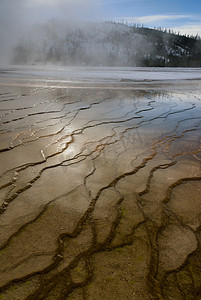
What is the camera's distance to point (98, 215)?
6.31 ft

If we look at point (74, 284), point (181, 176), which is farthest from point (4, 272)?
point (181, 176)

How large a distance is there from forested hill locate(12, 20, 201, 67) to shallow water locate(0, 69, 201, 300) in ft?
244

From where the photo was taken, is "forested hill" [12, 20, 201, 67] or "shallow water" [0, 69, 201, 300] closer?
"shallow water" [0, 69, 201, 300]

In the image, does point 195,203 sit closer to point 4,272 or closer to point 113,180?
point 113,180

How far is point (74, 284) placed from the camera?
1323 millimetres

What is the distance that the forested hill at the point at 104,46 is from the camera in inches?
3270

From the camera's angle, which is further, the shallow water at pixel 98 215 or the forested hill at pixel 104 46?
the forested hill at pixel 104 46

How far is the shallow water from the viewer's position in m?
1.35

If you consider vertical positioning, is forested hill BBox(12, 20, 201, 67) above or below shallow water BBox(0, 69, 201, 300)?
above

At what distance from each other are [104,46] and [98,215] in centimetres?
10775

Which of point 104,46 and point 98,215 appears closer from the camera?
point 98,215

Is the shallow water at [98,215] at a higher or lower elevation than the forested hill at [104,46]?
lower

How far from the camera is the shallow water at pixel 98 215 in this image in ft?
4.44

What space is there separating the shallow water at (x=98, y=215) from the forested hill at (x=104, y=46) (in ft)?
244
